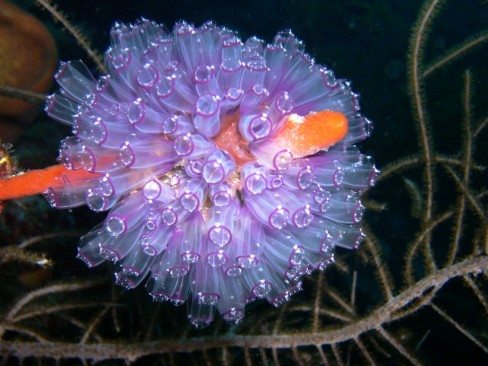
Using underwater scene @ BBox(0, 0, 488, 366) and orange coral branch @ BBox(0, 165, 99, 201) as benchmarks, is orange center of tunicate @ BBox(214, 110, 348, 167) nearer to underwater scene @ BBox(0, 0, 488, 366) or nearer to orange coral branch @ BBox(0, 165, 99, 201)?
underwater scene @ BBox(0, 0, 488, 366)

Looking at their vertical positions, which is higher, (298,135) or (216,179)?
(298,135)

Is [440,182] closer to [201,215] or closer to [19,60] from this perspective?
[201,215]

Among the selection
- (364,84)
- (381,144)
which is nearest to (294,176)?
(381,144)

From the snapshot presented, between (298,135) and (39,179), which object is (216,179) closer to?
(298,135)

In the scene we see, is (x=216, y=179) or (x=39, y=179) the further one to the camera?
(x=39, y=179)

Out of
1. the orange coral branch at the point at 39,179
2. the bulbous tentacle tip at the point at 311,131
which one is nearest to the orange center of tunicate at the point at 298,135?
the bulbous tentacle tip at the point at 311,131

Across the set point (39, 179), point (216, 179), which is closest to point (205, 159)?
point (216, 179)

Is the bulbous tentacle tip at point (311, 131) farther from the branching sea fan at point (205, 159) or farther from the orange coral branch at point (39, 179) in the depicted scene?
the orange coral branch at point (39, 179)
